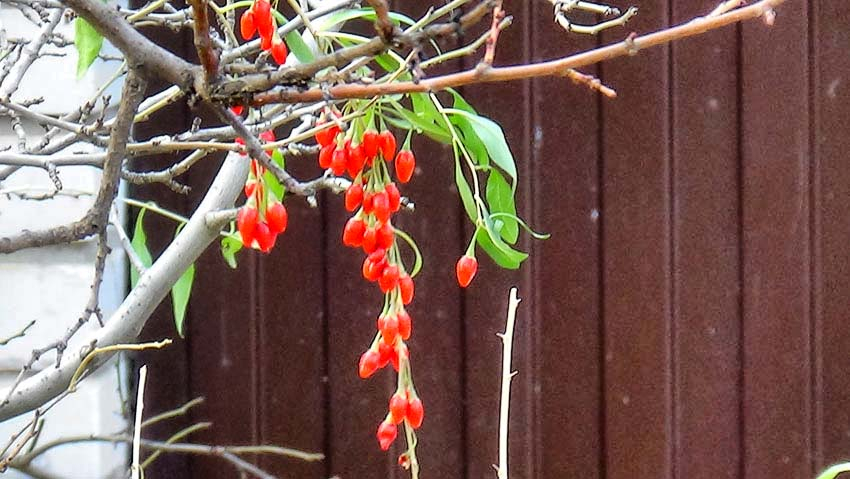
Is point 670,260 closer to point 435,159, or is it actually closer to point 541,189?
point 541,189

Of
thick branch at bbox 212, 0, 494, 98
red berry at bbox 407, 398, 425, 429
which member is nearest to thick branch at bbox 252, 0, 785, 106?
thick branch at bbox 212, 0, 494, 98

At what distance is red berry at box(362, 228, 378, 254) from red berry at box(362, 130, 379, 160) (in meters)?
0.06

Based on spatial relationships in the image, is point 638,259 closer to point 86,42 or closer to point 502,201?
point 502,201

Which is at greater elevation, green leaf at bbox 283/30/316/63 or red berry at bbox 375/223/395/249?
green leaf at bbox 283/30/316/63

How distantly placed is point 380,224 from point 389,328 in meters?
0.07

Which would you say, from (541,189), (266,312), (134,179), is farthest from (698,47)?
(134,179)

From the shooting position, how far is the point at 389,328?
25.1 inches

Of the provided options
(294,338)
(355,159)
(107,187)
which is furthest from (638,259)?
(107,187)

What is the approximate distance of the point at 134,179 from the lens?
0.68 metres

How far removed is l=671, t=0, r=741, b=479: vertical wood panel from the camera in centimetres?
117

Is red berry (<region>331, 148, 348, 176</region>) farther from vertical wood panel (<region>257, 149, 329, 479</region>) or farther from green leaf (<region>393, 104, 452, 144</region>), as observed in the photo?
vertical wood panel (<region>257, 149, 329, 479</region>)

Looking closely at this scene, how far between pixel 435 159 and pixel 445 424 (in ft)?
1.16

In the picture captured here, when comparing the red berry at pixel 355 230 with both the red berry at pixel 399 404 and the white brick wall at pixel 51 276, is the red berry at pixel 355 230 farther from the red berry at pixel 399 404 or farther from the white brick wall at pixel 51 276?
the white brick wall at pixel 51 276

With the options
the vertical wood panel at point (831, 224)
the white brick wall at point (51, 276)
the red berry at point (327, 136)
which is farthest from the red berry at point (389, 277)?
the vertical wood panel at point (831, 224)
